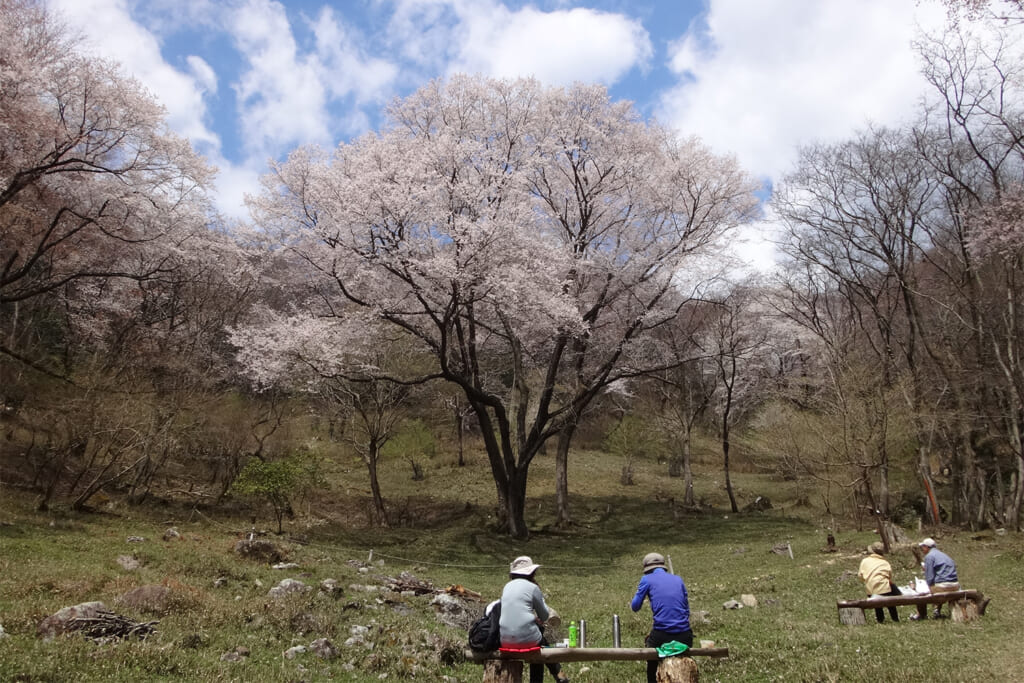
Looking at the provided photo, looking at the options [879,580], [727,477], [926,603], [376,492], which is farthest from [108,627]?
[727,477]

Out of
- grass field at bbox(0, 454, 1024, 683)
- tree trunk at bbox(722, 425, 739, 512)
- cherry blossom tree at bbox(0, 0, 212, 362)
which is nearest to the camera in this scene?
grass field at bbox(0, 454, 1024, 683)

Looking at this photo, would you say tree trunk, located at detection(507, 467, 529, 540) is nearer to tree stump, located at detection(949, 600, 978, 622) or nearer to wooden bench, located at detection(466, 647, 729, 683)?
tree stump, located at detection(949, 600, 978, 622)

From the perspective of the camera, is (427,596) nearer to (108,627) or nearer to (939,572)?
(108,627)

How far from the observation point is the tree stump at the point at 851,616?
32.7ft

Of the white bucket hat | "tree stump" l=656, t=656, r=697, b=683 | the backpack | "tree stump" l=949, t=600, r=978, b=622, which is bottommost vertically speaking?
"tree stump" l=949, t=600, r=978, b=622

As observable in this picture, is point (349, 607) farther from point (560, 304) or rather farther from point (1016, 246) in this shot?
point (1016, 246)

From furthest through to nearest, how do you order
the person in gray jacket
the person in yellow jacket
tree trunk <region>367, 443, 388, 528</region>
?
1. tree trunk <region>367, 443, 388, 528</region>
2. the person in yellow jacket
3. the person in gray jacket

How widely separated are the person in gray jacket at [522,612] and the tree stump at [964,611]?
707cm

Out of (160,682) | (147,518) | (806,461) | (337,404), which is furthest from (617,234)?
(160,682)

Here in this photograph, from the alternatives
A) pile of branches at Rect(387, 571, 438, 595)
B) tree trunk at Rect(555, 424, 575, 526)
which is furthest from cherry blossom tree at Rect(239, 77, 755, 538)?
pile of branches at Rect(387, 571, 438, 595)

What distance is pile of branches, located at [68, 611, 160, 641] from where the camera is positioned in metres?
7.23

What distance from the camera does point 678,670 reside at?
6.29 meters

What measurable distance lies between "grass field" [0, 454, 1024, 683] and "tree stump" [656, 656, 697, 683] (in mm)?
1610

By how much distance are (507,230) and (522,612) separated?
559 inches
